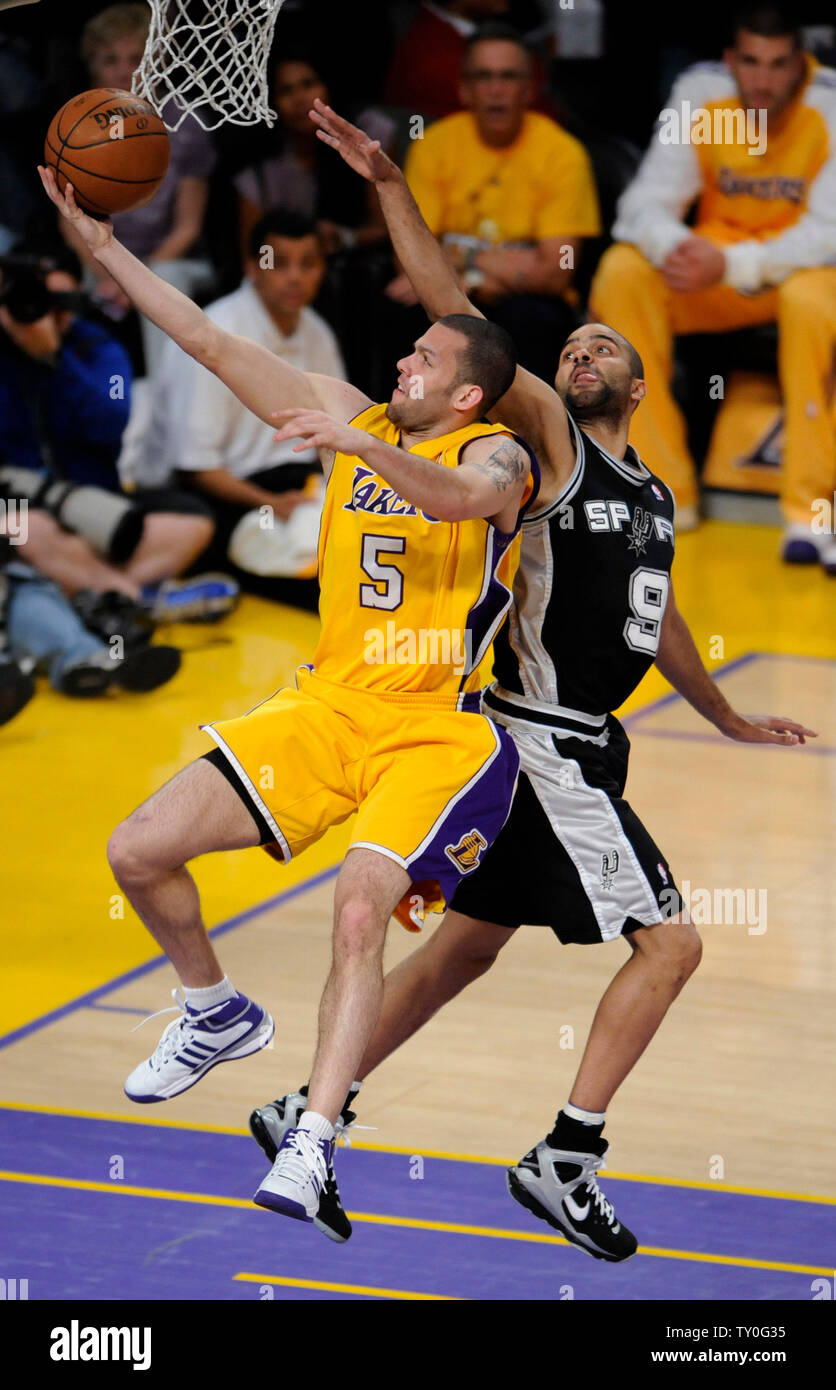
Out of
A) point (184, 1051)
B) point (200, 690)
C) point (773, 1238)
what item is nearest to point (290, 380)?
point (184, 1051)

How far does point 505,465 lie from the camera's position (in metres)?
5.09

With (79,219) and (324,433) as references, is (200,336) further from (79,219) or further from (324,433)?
(324,433)

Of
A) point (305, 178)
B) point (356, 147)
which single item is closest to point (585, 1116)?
point (356, 147)

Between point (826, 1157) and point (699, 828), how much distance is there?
2791 millimetres

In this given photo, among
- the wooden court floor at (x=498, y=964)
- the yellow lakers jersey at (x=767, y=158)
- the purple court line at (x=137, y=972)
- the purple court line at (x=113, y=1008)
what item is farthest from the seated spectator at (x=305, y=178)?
the purple court line at (x=113, y=1008)

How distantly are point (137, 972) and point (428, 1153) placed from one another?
1.65m

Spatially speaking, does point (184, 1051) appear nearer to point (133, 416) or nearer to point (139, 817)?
point (139, 817)

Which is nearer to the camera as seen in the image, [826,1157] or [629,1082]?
[826,1157]

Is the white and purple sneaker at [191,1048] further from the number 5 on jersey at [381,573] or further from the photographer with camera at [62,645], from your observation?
the photographer with camera at [62,645]

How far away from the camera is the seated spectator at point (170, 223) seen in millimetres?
12281

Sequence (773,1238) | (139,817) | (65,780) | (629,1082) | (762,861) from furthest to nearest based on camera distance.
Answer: (65,780) < (762,861) < (629,1082) < (773,1238) < (139,817)

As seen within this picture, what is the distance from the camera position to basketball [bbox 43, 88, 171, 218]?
5.36 metres

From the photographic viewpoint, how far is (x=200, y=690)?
10.6 metres

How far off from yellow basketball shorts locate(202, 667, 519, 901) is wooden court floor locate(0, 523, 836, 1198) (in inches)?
59.5
